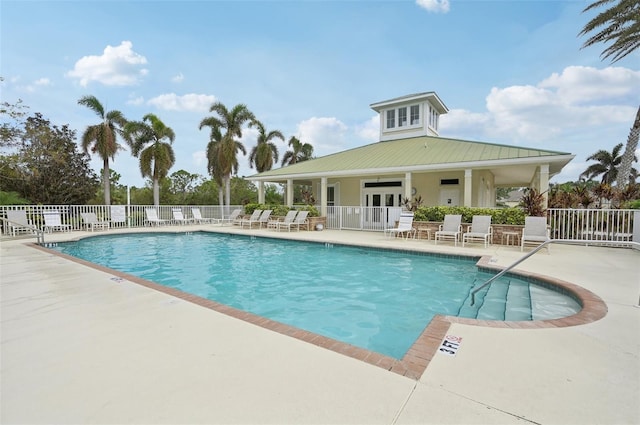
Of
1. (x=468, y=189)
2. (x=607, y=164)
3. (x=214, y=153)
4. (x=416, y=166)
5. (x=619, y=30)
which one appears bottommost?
(x=468, y=189)

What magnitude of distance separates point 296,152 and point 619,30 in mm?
26254

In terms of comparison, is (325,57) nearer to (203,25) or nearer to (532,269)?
(203,25)

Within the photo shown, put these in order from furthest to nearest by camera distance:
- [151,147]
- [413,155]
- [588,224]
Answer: [151,147], [413,155], [588,224]

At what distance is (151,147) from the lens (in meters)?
23.3

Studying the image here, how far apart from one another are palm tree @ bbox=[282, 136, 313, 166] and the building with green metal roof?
40.6ft

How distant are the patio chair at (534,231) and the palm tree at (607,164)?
3673 centimetres

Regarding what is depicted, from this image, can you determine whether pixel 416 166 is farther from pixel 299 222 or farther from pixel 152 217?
pixel 152 217

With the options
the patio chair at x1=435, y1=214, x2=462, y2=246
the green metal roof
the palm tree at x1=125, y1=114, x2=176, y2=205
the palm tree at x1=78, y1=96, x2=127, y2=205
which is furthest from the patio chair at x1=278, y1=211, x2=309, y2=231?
the palm tree at x1=78, y1=96, x2=127, y2=205

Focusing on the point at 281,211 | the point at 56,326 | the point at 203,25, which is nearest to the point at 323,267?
the point at 56,326

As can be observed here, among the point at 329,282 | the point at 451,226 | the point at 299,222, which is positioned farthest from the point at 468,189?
the point at 329,282

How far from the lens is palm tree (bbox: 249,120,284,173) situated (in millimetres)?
28703

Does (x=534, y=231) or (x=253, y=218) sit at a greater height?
(x=253, y=218)

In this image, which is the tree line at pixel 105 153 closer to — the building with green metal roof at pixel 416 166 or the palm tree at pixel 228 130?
the palm tree at pixel 228 130

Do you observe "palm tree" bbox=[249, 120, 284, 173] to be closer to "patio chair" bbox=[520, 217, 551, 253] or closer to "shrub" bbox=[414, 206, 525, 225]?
"shrub" bbox=[414, 206, 525, 225]
